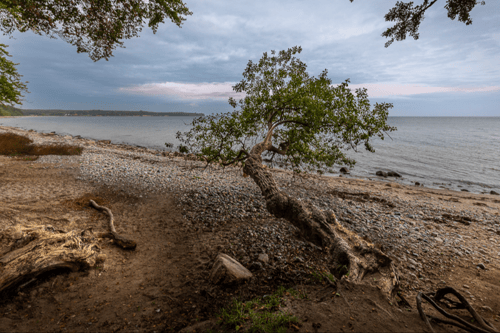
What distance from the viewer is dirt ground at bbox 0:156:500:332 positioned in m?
4.44

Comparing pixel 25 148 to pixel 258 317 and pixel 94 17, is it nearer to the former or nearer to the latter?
pixel 94 17

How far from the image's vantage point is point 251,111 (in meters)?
10.1

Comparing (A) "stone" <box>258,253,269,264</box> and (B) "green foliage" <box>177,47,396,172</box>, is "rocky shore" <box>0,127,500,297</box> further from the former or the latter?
(B) "green foliage" <box>177,47,396,172</box>

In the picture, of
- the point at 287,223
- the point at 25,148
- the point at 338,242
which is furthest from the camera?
the point at 25,148

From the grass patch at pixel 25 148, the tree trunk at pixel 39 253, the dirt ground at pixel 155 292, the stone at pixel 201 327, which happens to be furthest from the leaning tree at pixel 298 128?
the grass patch at pixel 25 148

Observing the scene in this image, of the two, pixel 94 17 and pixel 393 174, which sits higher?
pixel 94 17

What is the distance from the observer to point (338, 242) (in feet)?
21.4

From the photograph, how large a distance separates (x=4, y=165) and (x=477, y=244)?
30.6 metres

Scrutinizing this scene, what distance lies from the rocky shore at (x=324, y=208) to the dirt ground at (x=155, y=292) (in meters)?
0.68

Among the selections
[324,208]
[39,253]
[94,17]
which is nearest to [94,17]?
[94,17]

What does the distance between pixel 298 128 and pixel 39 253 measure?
11354 millimetres

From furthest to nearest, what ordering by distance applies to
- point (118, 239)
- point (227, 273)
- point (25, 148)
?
1. point (25, 148)
2. point (118, 239)
3. point (227, 273)

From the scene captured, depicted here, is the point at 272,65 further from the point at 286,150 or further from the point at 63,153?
the point at 63,153

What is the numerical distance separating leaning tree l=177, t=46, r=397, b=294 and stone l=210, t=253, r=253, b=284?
2.65 m
